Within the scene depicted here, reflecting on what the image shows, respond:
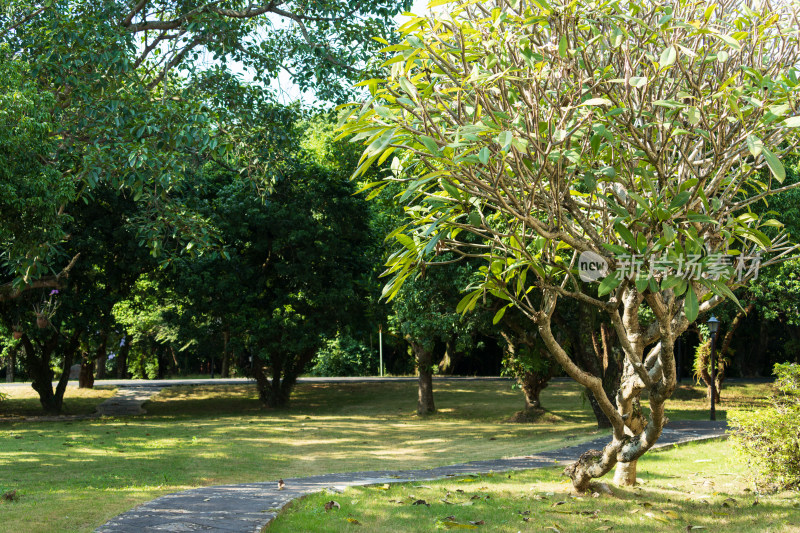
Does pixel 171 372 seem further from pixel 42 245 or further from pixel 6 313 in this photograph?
pixel 42 245

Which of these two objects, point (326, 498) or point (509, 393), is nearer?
point (326, 498)

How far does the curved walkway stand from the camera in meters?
5.77

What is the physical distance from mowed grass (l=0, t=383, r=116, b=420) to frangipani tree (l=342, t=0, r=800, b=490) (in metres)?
19.8

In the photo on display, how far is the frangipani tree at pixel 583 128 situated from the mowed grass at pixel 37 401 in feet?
65.1

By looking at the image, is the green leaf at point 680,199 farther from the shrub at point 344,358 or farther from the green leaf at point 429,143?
the shrub at point 344,358

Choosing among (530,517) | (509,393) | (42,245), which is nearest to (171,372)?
(509,393)

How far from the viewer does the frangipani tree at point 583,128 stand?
4.07 metres

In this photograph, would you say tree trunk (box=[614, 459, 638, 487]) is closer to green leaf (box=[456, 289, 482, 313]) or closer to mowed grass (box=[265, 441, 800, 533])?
mowed grass (box=[265, 441, 800, 533])

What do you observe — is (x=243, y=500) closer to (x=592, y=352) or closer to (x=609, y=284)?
(x=609, y=284)

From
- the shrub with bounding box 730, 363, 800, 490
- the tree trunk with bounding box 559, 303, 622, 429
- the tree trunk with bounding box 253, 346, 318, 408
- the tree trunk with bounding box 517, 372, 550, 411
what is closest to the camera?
the shrub with bounding box 730, 363, 800, 490

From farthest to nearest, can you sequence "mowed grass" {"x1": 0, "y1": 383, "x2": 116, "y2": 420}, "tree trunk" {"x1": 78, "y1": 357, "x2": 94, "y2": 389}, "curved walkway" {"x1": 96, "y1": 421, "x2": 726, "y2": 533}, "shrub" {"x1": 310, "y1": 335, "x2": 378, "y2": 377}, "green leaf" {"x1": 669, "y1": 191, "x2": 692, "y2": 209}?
1. "shrub" {"x1": 310, "y1": 335, "x2": 378, "y2": 377}
2. "tree trunk" {"x1": 78, "y1": 357, "x2": 94, "y2": 389}
3. "mowed grass" {"x1": 0, "y1": 383, "x2": 116, "y2": 420}
4. "curved walkway" {"x1": 96, "y1": 421, "x2": 726, "y2": 533}
5. "green leaf" {"x1": 669, "y1": 191, "x2": 692, "y2": 209}

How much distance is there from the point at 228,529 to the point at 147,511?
1.18m

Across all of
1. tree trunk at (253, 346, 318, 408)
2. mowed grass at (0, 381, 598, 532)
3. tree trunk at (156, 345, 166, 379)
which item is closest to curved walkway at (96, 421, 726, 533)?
mowed grass at (0, 381, 598, 532)

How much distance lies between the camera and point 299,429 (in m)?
18.1
